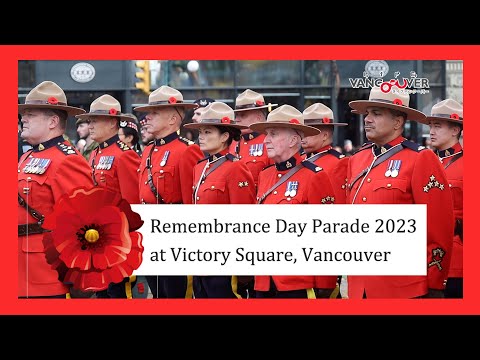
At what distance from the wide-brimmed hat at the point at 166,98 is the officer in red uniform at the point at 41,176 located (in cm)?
66

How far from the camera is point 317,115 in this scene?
1297 centimetres

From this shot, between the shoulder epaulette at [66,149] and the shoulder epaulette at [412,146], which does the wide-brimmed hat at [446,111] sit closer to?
the shoulder epaulette at [412,146]

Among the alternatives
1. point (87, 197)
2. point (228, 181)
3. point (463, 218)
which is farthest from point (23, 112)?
point (463, 218)

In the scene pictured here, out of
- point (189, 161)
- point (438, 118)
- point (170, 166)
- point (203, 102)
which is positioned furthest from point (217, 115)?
point (438, 118)

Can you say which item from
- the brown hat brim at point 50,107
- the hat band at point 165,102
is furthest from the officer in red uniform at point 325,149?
the brown hat brim at point 50,107

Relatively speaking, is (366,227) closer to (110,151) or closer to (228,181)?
Answer: (228,181)

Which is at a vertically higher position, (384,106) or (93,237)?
(384,106)

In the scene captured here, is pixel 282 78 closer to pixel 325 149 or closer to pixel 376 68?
pixel 376 68

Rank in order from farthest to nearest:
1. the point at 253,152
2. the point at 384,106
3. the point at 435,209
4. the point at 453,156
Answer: the point at 253,152, the point at 453,156, the point at 384,106, the point at 435,209

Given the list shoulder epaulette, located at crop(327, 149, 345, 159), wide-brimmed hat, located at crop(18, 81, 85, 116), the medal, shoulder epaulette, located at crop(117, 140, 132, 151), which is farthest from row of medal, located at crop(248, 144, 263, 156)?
wide-brimmed hat, located at crop(18, 81, 85, 116)

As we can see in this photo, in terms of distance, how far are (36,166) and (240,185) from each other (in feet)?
5.53
